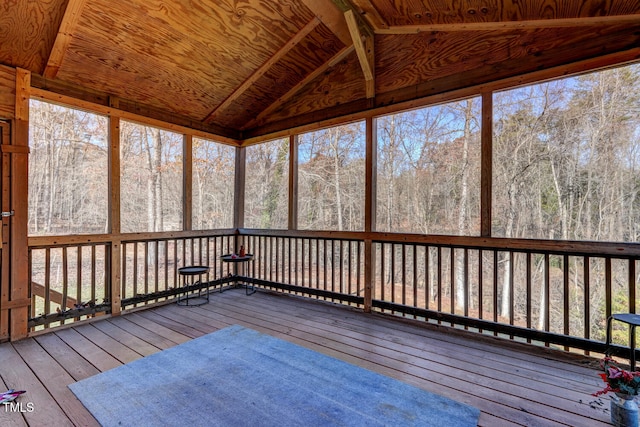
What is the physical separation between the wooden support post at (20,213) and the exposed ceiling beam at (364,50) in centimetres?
358

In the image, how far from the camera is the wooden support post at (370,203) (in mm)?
4105

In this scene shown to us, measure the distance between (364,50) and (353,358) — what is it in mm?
3559

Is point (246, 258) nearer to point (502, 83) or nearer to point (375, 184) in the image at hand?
point (375, 184)

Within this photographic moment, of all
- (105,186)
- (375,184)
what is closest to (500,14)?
(375,184)

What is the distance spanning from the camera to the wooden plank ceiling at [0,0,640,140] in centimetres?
280

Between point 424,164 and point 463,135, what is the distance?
2.12 ft

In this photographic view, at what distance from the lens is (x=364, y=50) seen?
3744 mm

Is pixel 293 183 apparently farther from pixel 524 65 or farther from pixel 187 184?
pixel 524 65

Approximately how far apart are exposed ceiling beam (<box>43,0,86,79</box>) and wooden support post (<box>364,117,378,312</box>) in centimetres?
334

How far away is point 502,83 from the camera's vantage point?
319 cm

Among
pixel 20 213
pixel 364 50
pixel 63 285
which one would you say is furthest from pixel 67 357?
pixel 364 50

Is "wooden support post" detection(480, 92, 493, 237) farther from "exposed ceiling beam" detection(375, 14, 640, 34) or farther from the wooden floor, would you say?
the wooden floor

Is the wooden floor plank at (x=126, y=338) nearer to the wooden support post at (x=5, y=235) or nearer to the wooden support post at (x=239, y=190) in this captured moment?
the wooden support post at (x=5, y=235)

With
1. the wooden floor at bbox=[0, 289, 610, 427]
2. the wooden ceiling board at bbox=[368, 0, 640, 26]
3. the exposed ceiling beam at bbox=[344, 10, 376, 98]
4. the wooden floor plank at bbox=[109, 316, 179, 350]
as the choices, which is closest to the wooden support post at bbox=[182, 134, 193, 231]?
the wooden floor at bbox=[0, 289, 610, 427]
